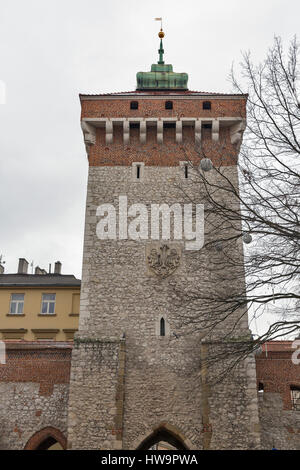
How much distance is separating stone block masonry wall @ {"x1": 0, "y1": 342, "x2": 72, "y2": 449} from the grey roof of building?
9231 mm

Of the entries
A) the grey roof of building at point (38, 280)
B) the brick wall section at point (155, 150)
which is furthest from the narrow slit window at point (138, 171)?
the grey roof of building at point (38, 280)

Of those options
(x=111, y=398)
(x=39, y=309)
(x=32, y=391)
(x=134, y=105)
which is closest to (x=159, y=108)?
(x=134, y=105)

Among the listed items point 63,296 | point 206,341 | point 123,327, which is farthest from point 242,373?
point 63,296

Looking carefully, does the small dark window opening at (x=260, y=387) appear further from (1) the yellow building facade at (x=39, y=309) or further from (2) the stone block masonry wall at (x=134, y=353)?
(1) the yellow building facade at (x=39, y=309)

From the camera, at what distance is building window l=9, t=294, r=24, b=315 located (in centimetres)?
2453

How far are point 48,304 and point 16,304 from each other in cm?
161

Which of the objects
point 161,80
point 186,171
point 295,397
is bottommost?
point 295,397

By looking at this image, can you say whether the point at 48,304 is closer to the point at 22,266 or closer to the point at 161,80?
the point at 22,266

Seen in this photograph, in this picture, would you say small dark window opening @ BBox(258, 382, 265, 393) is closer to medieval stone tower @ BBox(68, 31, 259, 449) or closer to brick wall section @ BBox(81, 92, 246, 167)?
medieval stone tower @ BBox(68, 31, 259, 449)

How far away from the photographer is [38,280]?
2577cm

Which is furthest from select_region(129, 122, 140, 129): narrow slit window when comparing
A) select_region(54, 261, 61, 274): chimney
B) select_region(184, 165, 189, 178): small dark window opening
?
select_region(54, 261, 61, 274): chimney

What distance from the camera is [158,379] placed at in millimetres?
14273
